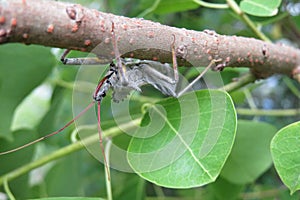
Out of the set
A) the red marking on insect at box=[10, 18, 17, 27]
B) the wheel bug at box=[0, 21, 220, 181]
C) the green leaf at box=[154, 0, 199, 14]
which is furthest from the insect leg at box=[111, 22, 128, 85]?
the green leaf at box=[154, 0, 199, 14]

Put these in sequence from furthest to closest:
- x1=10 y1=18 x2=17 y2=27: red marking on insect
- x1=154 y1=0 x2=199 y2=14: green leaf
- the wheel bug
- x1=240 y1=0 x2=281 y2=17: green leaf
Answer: x1=154 y1=0 x2=199 y2=14: green leaf, x1=240 y1=0 x2=281 y2=17: green leaf, the wheel bug, x1=10 y1=18 x2=17 y2=27: red marking on insect

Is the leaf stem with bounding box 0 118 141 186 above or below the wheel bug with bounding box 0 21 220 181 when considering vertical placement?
below

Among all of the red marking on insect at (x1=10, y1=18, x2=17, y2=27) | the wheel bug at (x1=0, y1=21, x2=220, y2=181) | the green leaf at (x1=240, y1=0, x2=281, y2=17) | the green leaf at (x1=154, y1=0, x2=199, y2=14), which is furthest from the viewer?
the green leaf at (x1=154, y1=0, x2=199, y2=14)

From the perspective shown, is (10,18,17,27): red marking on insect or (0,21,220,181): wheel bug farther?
(0,21,220,181): wheel bug

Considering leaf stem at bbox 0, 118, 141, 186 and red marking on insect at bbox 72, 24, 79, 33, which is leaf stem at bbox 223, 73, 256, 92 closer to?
leaf stem at bbox 0, 118, 141, 186

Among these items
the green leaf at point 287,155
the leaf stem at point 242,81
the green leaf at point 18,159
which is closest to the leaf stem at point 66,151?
the green leaf at point 18,159

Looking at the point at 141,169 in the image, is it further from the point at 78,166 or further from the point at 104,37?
the point at 78,166

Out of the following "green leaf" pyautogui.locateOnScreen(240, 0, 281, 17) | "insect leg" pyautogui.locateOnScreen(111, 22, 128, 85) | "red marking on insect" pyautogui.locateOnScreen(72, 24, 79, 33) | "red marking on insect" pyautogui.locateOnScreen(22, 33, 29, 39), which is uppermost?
"red marking on insect" pyautogui.locateOnScreen(22, 33, 29, 39)

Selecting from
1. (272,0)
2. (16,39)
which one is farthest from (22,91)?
(16,39)
